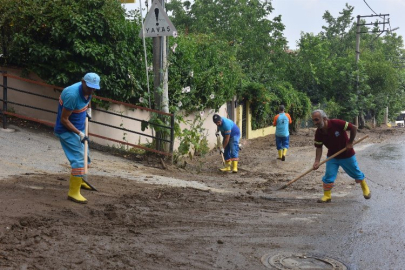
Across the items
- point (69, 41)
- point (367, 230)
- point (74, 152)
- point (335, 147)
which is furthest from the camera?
point (69, 41)

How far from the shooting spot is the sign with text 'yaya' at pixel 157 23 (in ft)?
38.0

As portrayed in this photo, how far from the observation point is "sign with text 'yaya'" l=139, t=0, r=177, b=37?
1158 cm

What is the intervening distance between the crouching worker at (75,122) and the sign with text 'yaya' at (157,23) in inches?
189

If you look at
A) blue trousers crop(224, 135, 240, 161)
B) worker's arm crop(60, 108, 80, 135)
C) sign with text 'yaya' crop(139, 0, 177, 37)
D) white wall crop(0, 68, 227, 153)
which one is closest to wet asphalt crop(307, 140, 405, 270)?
worker's arm crop(60, 108, 80, 135)

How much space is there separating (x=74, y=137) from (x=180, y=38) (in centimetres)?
905

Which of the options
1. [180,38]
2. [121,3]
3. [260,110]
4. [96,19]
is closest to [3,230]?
[96,19]

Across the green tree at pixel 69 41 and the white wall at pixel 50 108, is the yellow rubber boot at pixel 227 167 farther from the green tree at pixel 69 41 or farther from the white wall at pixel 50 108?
the green tree at pixel 69 41

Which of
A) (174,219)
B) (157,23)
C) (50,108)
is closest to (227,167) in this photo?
(157,23)

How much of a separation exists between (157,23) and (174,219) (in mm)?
5976

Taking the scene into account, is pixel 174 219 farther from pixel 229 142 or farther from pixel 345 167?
pixel 229 142

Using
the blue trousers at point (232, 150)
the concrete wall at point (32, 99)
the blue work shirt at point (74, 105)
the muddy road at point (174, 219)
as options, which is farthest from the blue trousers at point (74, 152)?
the blue trousers at point (232, 150)

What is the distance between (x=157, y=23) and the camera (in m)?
11.7

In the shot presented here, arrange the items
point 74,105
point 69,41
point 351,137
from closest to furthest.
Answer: point 74,105 < point 351,137 < point 69,41

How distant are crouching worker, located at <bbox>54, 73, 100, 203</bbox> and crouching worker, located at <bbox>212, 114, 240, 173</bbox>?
228 inches
